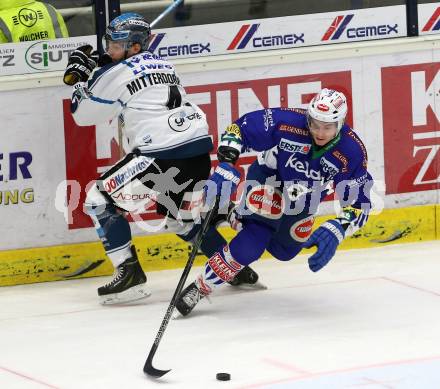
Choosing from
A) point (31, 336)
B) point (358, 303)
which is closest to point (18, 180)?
point (31, 336)

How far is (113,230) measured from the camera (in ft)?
18.9

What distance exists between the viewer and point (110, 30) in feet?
18.9

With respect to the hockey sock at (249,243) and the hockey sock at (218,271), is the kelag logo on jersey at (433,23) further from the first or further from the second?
the hockey sock at (218,271)

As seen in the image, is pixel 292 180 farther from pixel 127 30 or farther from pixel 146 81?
pixel 127 30

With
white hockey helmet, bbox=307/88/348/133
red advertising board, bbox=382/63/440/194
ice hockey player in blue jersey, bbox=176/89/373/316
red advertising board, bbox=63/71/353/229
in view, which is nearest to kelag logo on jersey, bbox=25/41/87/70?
red advertising board, bbox=63/71/353/229

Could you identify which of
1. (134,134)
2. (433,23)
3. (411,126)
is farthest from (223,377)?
(433,23)

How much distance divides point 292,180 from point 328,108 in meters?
0.44

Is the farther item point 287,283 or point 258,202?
point 287,283

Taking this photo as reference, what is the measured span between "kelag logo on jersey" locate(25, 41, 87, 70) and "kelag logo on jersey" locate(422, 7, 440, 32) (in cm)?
180

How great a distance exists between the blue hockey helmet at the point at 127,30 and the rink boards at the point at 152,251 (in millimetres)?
1072

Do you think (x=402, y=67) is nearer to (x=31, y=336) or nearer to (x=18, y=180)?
(x=18, y=180)

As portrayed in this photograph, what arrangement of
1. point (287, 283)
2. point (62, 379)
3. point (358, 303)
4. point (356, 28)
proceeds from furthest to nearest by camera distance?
point (356, 28), point (287, 283), point (358, 303), point (62, 379)

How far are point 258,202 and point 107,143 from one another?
106cm

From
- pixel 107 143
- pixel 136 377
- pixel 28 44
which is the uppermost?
pixel 28 44
